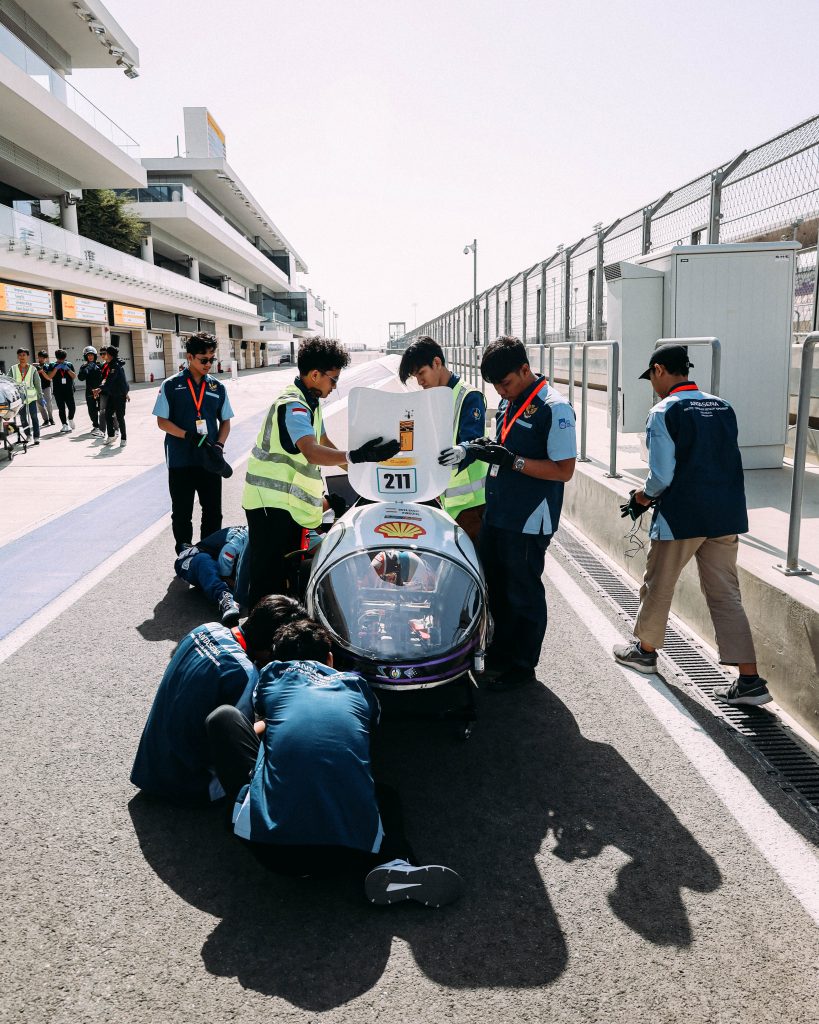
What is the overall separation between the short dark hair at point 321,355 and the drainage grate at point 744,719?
2.56 meters

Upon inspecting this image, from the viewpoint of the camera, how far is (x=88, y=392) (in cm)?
1761

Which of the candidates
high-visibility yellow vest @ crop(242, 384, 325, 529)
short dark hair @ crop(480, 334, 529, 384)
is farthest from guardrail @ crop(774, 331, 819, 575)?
high-visibility yellow vest @ crop(242, 384, 325, 529)

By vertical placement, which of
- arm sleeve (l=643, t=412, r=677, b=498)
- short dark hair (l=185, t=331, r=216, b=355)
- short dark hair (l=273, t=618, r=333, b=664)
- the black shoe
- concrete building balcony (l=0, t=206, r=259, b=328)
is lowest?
the black shoe

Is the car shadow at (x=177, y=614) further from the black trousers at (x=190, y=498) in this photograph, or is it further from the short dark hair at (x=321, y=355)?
the short dark hair at (x=321, y=355)

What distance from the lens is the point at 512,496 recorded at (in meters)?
4.57

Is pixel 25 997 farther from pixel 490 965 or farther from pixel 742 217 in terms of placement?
pixel 742 217

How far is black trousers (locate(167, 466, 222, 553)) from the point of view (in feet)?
22.2

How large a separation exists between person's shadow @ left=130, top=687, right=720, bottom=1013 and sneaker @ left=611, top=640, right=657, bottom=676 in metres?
0.93

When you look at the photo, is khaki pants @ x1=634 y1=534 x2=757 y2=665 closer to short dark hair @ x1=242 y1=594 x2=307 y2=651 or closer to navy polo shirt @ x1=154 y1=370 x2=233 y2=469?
short dark hair @ x1=242 y1=594 x2=307 y2=651

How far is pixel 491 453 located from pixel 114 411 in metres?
13.3

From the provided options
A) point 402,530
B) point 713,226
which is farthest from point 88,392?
point 402,530

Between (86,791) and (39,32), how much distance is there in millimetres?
37990

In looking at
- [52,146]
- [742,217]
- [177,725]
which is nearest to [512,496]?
[177,725]

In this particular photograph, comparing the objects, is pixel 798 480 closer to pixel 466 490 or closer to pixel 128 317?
pixel 466 490
